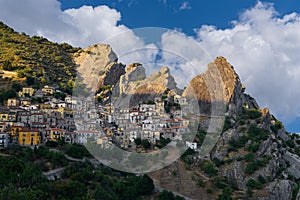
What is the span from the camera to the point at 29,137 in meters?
40.6

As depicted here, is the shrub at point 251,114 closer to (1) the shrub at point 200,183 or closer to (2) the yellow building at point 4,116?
(1) the shrub at point 200,183

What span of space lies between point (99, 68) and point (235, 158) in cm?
3878

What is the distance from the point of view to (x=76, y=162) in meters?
36.9

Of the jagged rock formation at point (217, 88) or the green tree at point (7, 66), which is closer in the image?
the jagged rock formation at point (217, 88)

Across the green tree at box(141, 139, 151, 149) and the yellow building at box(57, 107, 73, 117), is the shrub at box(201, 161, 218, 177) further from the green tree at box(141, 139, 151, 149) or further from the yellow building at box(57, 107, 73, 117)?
the yellow building at box(57, 107, 73, 117)

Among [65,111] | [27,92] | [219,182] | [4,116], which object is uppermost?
[27,92]

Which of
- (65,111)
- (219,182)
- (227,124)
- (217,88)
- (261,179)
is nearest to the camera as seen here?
(219,182)

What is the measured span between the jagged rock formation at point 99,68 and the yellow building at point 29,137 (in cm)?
2855

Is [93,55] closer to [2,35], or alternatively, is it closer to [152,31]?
[2,35]

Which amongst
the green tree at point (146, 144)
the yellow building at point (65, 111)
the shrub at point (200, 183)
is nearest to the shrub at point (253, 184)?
the shrub at point (200, 183)

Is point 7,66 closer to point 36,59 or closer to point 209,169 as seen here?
point 36,59

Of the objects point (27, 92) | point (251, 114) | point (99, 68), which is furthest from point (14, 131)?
point (99, 68)

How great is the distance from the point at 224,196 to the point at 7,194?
2180 cm

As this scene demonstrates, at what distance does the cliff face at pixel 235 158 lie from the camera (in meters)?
40.4
